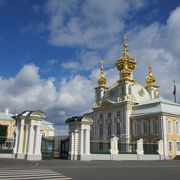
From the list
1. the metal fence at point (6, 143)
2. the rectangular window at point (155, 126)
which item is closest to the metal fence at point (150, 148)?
the rectangular window at point (155, 126)

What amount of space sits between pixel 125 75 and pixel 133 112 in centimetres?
894

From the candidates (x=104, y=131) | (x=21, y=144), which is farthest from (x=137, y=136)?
(x=21, y=144)

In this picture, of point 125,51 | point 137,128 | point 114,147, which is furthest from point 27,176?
point 125,51

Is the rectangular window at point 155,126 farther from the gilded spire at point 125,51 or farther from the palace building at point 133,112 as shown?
the gilded spire at point 125,51

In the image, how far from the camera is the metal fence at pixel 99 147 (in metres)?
29.3

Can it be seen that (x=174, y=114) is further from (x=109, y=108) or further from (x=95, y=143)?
(x=95, y=143)

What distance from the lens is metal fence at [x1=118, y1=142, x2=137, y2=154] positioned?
33194 mm

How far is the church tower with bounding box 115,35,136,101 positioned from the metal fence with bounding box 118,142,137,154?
2079 centimetres

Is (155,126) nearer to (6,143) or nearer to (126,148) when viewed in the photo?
(126,148)

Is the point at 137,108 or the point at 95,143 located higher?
the point at 137,108

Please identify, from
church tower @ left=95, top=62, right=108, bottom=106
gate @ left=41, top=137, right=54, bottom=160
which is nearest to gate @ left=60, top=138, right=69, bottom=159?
gate @ left=41, top=137, right=54, bottom=160

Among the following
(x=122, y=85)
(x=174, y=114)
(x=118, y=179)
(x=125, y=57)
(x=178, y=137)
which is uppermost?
(x=125, y=57)

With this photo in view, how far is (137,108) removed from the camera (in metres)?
54.9

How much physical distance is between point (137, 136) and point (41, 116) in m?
30.1
